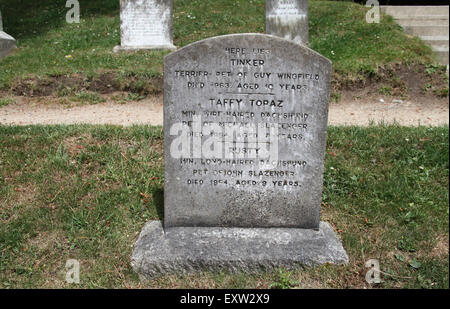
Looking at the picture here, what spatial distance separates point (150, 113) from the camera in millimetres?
6625

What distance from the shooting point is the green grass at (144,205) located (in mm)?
3012

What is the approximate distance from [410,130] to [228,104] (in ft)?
9.60

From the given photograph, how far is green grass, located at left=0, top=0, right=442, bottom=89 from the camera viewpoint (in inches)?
299

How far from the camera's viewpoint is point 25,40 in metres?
9.88

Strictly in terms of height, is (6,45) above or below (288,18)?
below

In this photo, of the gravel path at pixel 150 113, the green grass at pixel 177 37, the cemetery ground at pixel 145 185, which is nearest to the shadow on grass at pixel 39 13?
the green grass at pixel 177 37

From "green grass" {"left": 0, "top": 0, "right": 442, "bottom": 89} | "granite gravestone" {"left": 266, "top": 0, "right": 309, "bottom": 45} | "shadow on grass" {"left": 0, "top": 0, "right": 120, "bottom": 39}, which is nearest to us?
"green grass" {"left": 0, "top": 0, "right": 442, "bottom": 89}

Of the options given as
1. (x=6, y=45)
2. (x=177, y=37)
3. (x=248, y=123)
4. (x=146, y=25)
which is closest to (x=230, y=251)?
(x=248, y=123)

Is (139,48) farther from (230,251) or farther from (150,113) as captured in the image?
(230,251)

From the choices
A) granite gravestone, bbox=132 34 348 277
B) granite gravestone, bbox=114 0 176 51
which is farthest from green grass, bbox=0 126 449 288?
granite gravestone, bbox=114 0 176 51

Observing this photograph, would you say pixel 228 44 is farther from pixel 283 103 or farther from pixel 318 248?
pixel 318 248

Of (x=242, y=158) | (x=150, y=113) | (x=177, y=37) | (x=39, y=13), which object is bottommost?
(x=150, y=113)

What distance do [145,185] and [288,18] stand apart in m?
6.07

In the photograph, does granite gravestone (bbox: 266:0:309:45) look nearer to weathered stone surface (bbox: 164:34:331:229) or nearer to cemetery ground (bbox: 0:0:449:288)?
cemetery ground (bbox: 0:0:449:288)
